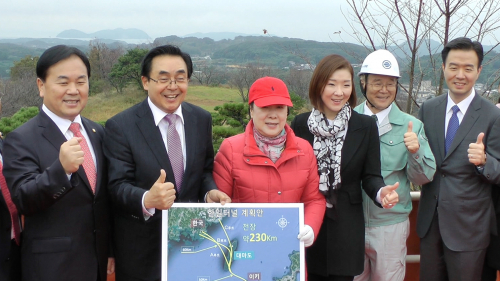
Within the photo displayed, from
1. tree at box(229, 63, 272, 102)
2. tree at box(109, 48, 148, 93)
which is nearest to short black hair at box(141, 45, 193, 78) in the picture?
tree at box(229, 63, 272, 102)

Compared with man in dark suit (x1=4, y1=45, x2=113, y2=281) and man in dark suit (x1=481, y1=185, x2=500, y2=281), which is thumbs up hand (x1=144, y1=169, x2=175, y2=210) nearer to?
man in dark suit (x1=4, y1=45, x2=113, y2=281)

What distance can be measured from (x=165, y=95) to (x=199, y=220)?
2.61ft

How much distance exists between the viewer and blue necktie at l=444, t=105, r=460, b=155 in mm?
3297

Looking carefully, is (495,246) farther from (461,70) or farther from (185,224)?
(185,224)

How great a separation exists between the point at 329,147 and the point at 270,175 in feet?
1.64

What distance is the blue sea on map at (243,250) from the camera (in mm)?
2564

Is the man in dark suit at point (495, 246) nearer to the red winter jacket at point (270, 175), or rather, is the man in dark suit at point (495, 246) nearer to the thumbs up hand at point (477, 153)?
the thumbs up hand at point (477, 153)

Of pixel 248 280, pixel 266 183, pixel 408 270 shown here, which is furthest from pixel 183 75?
pixel 408 270

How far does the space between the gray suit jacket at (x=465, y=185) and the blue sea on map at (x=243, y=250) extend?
Answer: 1326 millimetres

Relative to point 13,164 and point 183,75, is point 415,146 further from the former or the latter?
point 13,164

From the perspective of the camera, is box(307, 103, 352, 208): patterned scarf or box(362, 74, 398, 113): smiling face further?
box(362, 74, 398, 113): smiling face

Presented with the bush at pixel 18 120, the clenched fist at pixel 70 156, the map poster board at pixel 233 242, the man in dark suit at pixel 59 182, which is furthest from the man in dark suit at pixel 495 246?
the bush at pixel 18 120

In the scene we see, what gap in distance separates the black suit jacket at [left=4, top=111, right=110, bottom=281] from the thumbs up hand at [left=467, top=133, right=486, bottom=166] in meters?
2.43

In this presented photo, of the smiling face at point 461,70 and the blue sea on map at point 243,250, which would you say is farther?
the smiling face at point 461,70
